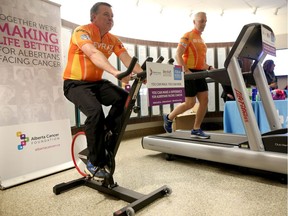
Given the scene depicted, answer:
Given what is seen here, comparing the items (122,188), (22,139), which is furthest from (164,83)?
(22,139)

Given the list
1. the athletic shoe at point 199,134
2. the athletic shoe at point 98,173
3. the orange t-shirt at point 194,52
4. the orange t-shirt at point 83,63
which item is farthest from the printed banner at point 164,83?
the orange t-shirt at point 194,52

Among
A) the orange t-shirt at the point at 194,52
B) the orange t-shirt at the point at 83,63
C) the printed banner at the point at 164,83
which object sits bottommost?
the printed banner at the point at 164,83

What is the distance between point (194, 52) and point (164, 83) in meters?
1.75

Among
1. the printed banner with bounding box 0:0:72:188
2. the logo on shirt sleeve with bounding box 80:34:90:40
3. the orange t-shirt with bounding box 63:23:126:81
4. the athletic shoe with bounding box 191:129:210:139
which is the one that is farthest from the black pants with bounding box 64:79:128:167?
the athletic shoe with bounding box 191:129:210:139

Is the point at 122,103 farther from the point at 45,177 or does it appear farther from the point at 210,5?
the point at 210,5

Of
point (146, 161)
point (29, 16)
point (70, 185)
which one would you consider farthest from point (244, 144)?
point (29, 16)

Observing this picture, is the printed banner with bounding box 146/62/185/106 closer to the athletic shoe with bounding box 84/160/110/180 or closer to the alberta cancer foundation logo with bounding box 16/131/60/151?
the athletic shoe with bounding box 84/160/110/180

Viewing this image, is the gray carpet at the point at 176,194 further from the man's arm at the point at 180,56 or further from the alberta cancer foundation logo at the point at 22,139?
the man's arm at the point at 180,56

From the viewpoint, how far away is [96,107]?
5.22 feet

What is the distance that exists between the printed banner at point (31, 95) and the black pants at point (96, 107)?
0.74 m

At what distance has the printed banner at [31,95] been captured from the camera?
83.1 inches

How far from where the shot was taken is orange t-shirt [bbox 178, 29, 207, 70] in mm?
2854

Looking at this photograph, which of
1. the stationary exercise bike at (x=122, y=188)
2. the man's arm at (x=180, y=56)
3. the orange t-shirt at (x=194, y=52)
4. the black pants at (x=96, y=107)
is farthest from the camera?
the orange t-shirt at (x=194, y=52)

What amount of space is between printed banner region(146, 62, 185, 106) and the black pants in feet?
1.61
